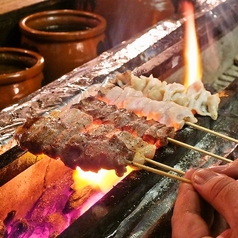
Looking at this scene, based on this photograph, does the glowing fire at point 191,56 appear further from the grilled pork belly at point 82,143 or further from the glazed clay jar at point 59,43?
the grilled pork belly at point 82,143

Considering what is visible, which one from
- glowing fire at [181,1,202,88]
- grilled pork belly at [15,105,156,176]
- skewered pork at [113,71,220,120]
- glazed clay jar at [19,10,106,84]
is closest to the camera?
grilled pork belly at [15,105,156,176]

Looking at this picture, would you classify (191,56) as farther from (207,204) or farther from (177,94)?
(207,204)

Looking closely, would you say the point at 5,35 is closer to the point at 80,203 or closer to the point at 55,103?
the point at 55,103

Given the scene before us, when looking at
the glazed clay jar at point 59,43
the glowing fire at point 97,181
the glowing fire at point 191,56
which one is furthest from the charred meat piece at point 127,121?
the glazed clay jar at point 59,43

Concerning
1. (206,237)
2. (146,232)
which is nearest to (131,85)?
(146,232)

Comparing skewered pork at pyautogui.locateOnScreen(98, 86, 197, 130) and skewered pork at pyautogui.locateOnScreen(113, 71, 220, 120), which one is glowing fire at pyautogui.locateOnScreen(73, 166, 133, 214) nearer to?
skewered pork at pyautogui.locateOnScreen(98, 86, 197, 130)

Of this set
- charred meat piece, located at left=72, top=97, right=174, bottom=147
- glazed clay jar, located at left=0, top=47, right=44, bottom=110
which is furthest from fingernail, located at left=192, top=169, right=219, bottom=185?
glazed clay jar, located at left=0, top=47, right=44, bottom=110

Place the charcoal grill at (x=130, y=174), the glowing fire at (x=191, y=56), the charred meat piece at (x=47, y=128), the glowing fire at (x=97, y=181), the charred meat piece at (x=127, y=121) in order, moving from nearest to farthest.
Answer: the charcoal grill at (x=130, y=174), the charred meat piece at (x=47, y=128), the charred meat piece at (x=127, y=121), the glowing fire at (x=97, y=181), the glowing fire at (x=191, y=56)
